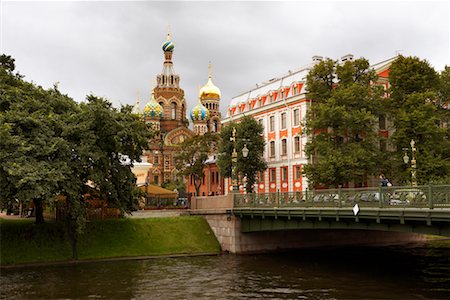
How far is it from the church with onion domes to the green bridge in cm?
9419

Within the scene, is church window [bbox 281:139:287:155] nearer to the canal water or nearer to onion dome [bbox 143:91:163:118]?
the canal water

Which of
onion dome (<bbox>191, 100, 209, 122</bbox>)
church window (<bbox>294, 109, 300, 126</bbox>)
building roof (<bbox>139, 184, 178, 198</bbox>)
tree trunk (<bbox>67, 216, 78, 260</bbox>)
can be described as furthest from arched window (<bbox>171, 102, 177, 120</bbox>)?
tree trunk (<bbox>67, 216, 78, 260</bbox>)

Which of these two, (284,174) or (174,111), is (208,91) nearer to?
(174,111)

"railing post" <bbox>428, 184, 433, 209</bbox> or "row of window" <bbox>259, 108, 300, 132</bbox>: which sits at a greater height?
"row of window" <bbox>259, 108, 300, 132</bbox>

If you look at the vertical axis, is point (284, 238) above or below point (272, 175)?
below

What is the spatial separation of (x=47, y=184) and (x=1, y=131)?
13.5 ft

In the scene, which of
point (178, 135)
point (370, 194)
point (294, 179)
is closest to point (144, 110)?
point (178, 135)

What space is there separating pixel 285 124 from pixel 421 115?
1930 centimetres

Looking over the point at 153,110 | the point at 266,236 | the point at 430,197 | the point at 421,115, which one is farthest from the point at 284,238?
the point at 153,110

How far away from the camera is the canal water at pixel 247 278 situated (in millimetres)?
24906

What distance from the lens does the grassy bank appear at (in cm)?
3522

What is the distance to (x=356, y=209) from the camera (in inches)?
1073

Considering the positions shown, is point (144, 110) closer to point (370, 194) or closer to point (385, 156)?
point (385, 156)

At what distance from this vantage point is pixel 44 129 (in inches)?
1324
